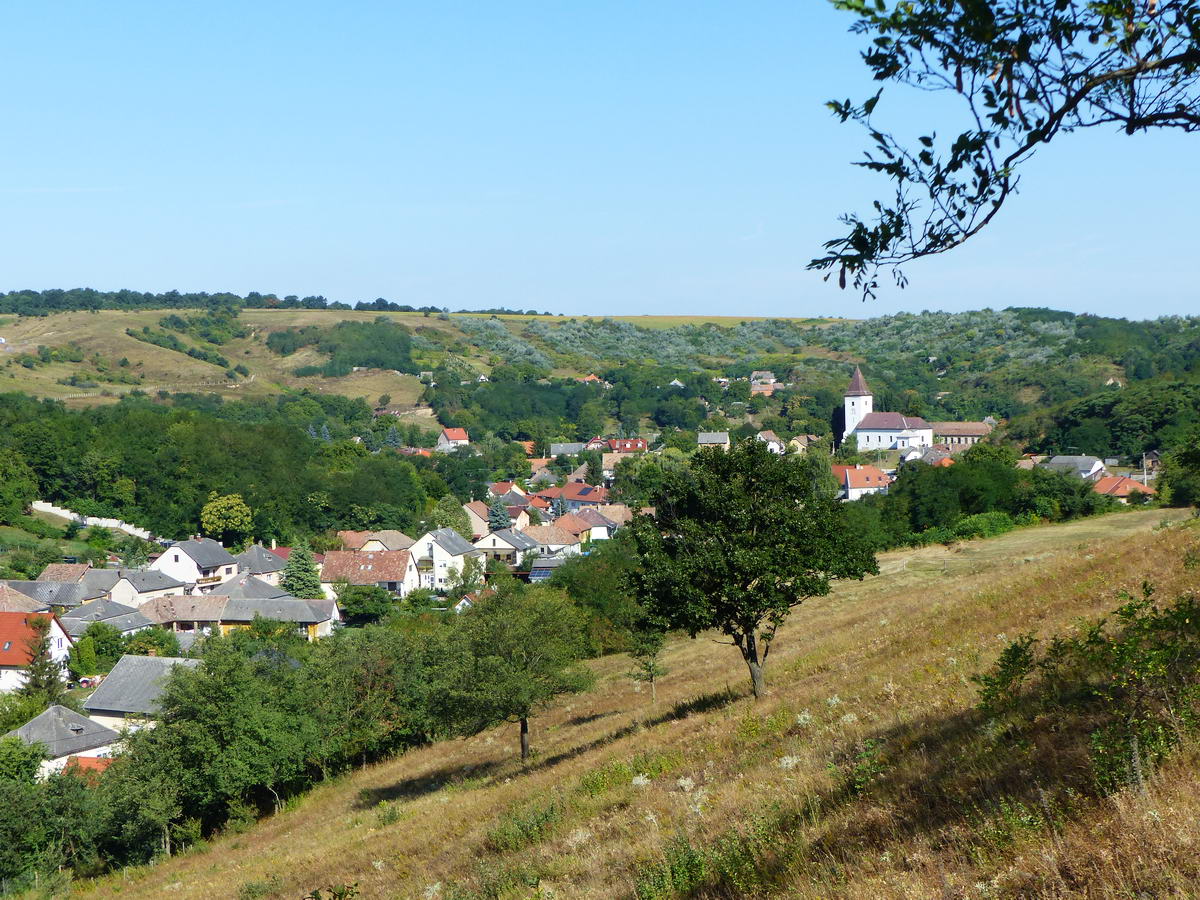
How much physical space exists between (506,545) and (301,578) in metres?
21.2

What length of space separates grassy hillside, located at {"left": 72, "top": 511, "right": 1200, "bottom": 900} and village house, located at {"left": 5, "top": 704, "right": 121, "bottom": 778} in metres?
14.1

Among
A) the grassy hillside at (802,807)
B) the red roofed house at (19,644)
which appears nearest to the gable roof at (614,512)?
the red roofed house at (19,644)

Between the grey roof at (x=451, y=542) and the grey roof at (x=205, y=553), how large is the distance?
18.8 metres

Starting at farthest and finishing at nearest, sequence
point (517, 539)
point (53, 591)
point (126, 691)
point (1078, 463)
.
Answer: point (1078, 463) → point (517, 539) → point (53, 591) → point (126, 691)

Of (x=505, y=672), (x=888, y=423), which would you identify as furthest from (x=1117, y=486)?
(x=888, y=423)

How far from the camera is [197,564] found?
84.6m

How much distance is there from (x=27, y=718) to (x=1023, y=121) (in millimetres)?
51124

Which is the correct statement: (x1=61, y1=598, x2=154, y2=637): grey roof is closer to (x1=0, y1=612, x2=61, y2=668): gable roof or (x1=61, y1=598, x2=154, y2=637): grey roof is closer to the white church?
(x1=0, y1=612, x2=61, y2=668): gable roof

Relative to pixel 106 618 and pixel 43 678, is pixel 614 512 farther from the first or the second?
pixel 43 678

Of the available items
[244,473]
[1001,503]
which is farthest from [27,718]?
[244,473]

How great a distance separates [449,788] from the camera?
24328 millimetres

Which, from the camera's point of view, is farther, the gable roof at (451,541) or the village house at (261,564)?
the gable roof at (451,541)

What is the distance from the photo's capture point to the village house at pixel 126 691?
45.7m

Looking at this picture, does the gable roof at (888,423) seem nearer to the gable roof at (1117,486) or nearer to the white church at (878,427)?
the white church at (878,427)
